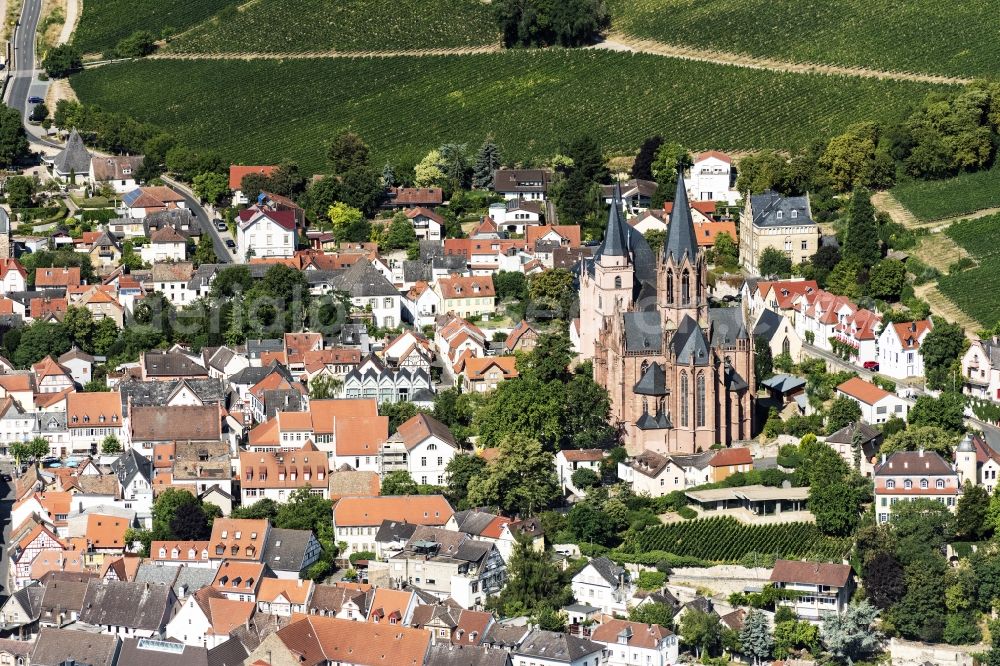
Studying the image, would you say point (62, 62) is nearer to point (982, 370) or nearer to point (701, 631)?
point (982, 370)

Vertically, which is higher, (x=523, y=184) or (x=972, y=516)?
(x=523, y=184)

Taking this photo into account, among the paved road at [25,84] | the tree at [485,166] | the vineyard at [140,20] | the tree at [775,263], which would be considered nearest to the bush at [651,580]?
the tree at [775,263]

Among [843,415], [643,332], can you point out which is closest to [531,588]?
[643,332]

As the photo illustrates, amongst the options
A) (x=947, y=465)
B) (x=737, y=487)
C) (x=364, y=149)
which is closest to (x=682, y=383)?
(x=737, y=487)

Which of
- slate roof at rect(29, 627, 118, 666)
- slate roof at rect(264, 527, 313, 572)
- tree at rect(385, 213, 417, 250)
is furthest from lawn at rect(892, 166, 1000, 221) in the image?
slate roof at rect(29, 627, 118, 666)

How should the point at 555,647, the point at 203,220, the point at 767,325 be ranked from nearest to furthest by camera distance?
the point at 555,647, the point at 767,325, the point at 203,220

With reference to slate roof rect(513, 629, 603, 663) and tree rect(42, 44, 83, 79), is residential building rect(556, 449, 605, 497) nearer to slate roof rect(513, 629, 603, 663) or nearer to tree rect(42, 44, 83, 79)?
slate roof rect(513, 629, 603, 663)

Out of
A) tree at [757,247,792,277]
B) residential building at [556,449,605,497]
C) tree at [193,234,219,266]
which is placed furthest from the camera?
tree at [193,234,219,266]
